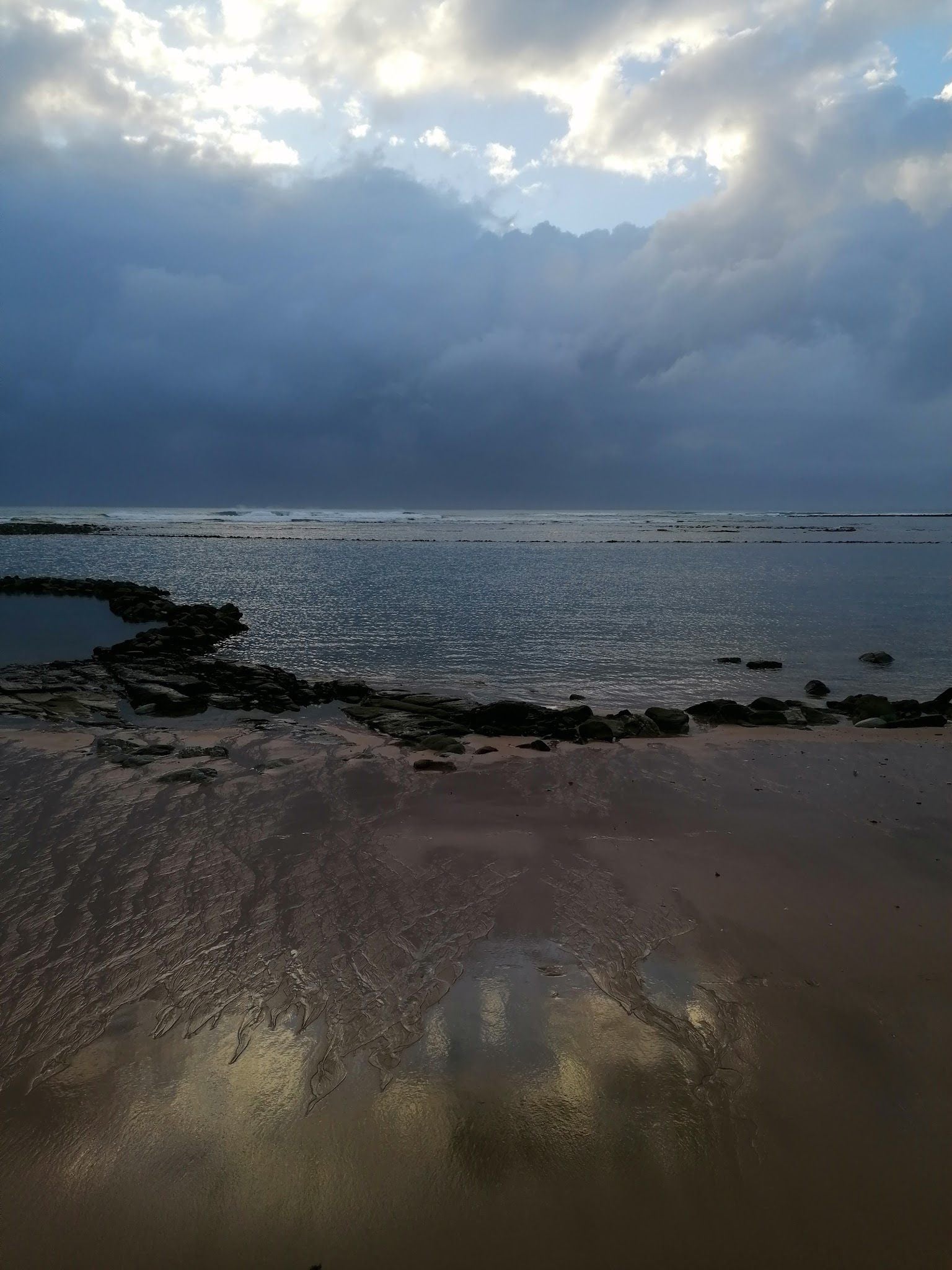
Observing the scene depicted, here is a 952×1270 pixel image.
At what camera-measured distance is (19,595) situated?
31.3 meters

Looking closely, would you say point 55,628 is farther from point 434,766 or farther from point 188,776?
point 434,766

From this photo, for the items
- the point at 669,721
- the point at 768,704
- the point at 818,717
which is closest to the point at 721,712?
the point at 768,704

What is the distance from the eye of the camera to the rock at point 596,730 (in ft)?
37.7

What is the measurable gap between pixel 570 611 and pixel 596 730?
16.2 meters

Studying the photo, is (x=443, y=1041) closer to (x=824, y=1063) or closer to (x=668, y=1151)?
(x=668, y=1151)

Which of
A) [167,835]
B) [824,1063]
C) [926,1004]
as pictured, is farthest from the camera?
[167,835]

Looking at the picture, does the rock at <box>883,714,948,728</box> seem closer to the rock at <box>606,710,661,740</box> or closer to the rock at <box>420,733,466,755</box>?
the rock at <box>606,710,661,740</box>

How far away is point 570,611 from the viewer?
27453 mm

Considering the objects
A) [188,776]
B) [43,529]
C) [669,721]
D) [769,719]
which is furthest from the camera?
[43,529]

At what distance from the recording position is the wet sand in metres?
3.40

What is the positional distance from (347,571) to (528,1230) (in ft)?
139

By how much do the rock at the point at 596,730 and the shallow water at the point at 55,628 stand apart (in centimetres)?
1393

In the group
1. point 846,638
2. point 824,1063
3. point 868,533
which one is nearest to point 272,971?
point 824,1063

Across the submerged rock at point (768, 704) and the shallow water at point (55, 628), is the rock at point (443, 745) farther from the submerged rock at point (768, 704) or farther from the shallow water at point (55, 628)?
the shallow water at point (55, 628)
